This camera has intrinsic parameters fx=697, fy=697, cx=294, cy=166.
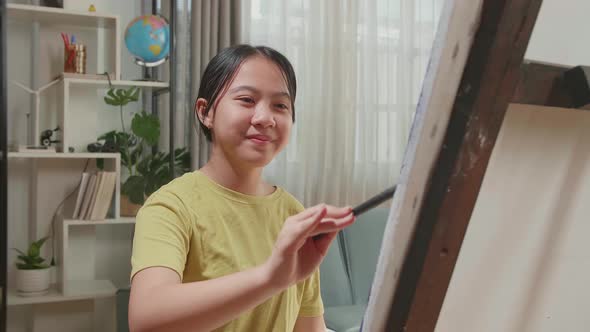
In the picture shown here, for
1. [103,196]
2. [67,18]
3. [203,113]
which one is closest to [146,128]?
[103,196]

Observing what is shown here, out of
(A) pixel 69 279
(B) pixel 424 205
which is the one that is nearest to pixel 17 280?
(A) pixel 69 279

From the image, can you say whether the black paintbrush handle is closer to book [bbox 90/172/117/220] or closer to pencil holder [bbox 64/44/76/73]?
book [bbox 90/172/117/220]

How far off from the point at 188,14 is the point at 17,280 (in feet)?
4.82

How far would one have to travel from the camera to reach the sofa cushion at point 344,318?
2789mm

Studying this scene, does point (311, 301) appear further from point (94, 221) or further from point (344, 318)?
point (94, 221)

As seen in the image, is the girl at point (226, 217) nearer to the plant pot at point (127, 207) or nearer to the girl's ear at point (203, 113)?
the girl's ear at point (203, 113)

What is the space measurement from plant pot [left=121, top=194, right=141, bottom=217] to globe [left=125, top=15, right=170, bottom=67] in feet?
2.12

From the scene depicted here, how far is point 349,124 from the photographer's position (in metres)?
3.84

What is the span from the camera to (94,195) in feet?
9.98

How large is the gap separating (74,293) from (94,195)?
428 millimetres

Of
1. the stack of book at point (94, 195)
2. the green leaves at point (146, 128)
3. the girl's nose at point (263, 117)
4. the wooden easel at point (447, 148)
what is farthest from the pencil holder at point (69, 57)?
the wooden easel at point (447, 148)

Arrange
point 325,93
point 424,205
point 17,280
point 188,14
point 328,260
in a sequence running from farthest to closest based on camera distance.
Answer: point 325,93 < point 188,14 < point 328,260 < point 17,280 < point 424,205

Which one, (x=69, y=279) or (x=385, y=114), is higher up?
(x=385, y=114)

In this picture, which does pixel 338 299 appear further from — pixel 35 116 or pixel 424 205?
pixel 424 205
